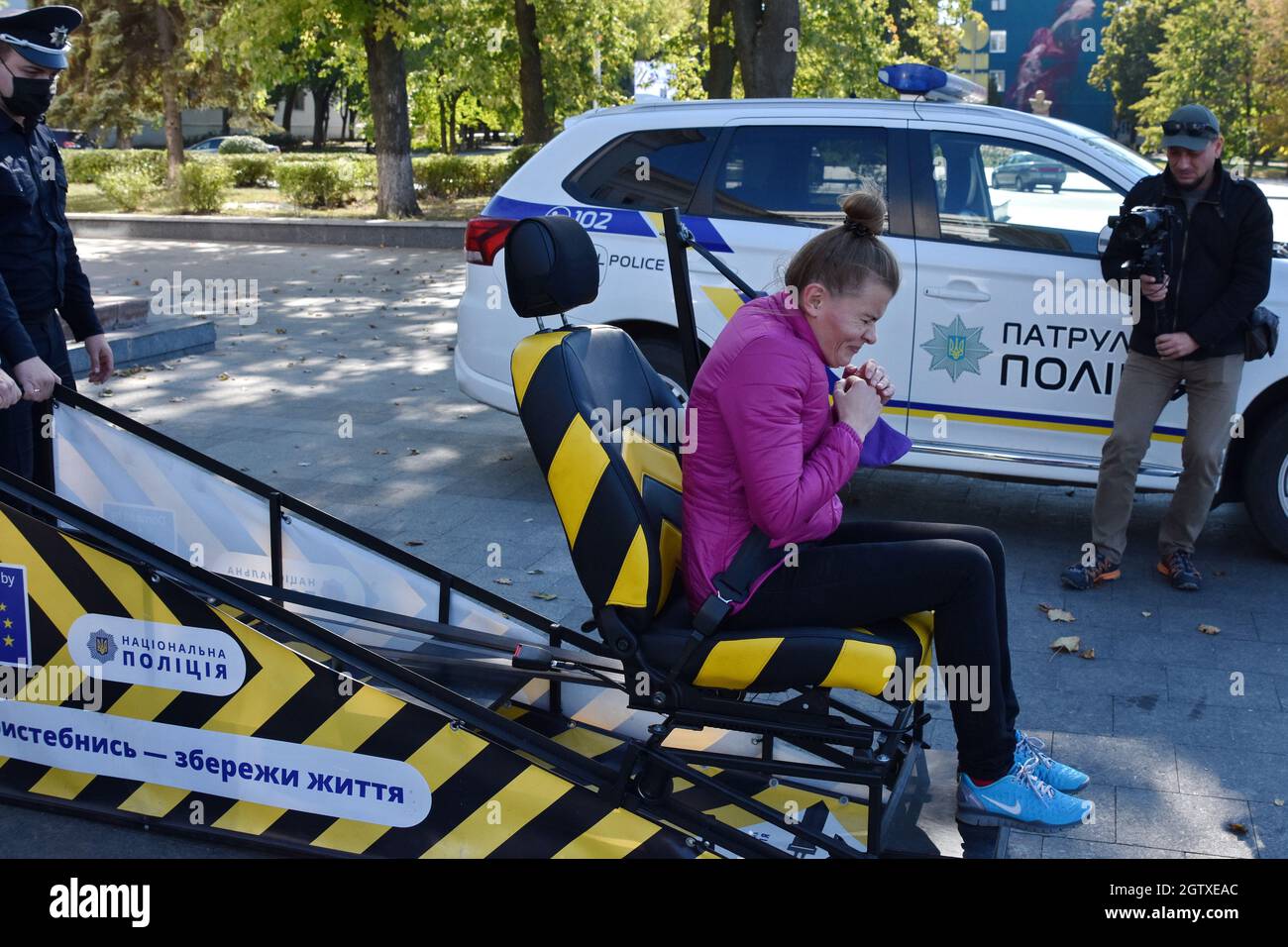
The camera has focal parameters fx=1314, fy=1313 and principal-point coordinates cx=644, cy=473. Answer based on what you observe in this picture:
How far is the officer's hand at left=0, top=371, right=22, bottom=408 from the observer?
339cm

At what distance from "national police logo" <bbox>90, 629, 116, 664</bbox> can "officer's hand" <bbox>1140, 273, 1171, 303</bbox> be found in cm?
414

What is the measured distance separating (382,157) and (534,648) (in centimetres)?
1805

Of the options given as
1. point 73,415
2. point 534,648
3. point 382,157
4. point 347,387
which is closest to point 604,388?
point 534,648

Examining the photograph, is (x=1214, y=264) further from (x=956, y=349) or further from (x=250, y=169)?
(x=250, y=169)

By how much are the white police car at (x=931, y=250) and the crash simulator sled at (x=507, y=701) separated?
274 cm

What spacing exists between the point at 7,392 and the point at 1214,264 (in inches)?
179

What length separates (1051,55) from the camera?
228 feet

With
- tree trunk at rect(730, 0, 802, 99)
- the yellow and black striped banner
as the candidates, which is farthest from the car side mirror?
tree trunk at rect(730, 0, 802, 99)

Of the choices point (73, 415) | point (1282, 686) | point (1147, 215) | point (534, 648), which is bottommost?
point (1282, 686)

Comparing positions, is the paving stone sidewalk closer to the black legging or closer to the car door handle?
the black legging
